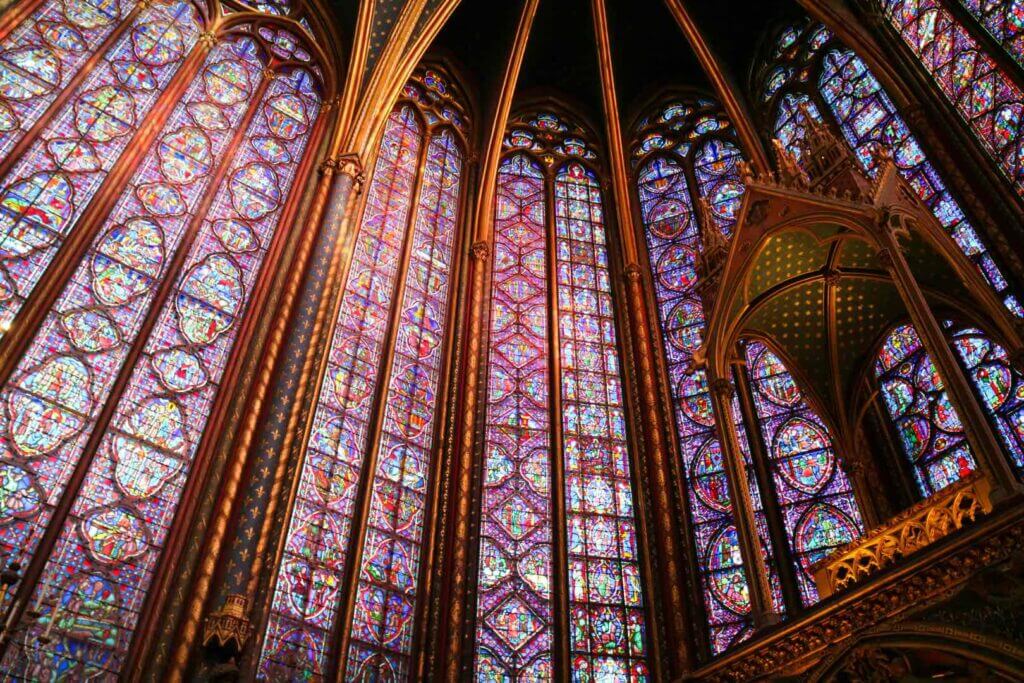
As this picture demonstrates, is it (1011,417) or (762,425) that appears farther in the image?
(762,425)

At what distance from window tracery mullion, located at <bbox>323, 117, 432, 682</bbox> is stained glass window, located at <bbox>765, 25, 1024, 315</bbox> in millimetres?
4936

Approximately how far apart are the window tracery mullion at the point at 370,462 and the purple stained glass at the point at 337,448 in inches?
1.9

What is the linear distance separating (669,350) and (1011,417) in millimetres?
4494

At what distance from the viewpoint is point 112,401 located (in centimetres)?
867

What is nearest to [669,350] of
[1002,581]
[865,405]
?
[865,405]

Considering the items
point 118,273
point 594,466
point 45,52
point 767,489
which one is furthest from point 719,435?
point 45,52

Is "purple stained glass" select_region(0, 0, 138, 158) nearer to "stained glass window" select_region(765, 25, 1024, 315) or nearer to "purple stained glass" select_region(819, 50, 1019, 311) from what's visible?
"stained glass window" select_region(765, 25, 1024, 315)

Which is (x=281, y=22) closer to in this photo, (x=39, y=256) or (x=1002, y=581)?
(x=39, y=256)

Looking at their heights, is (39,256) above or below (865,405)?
above

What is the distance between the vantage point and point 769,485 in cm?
1031

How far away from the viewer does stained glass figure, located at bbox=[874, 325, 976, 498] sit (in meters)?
8.85

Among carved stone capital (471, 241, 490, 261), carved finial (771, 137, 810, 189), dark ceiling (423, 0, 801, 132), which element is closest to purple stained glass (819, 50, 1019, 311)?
carved finial (771, 137, 810, 189)

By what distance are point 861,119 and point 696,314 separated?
129 inches

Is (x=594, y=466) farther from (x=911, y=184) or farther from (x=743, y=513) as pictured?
(x=911, y=184)
